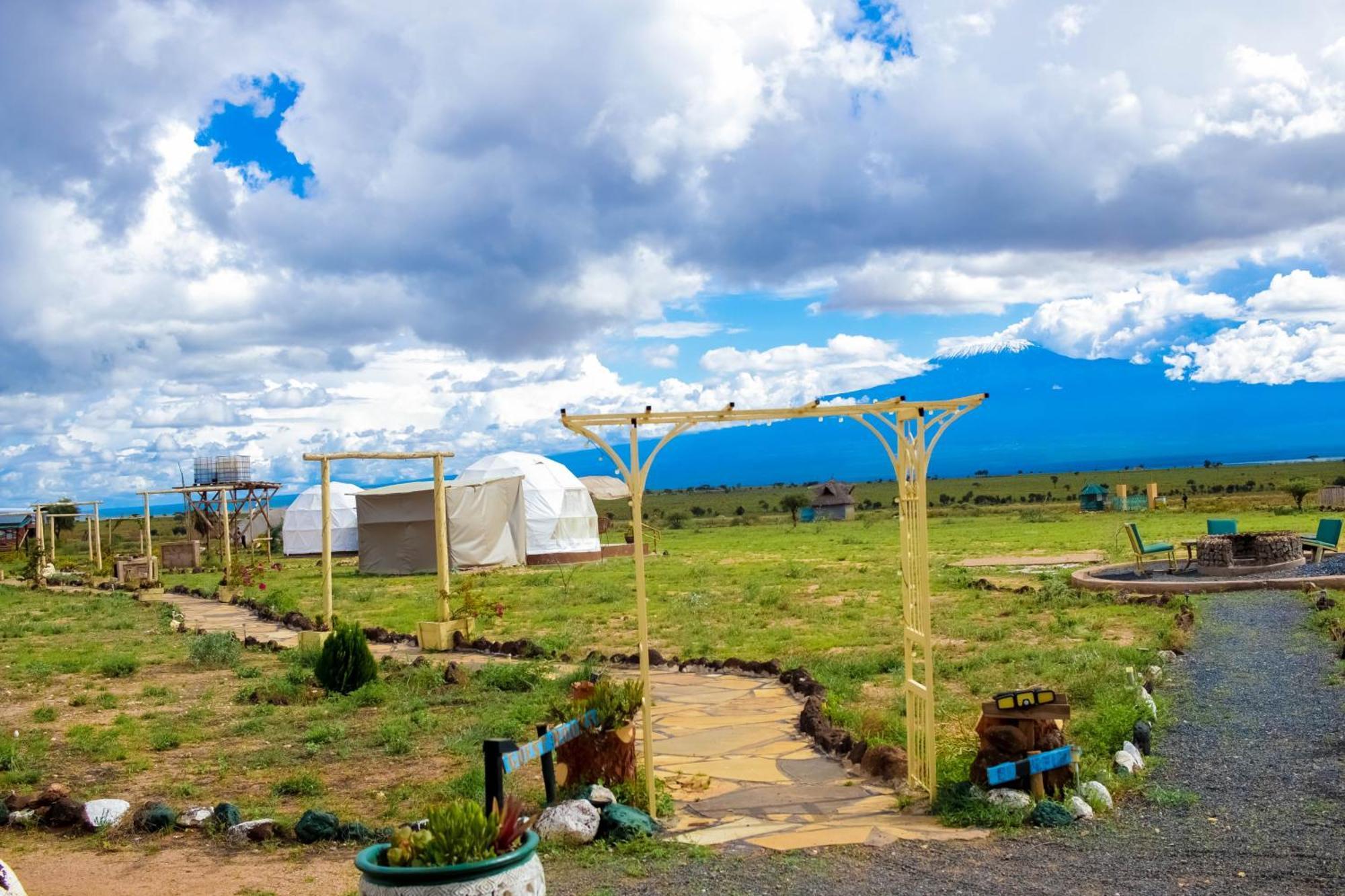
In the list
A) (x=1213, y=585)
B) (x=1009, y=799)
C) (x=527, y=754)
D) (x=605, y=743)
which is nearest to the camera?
(x=527, y=754)

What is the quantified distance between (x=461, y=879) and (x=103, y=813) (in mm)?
4194

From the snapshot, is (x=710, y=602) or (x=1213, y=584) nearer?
(x=1213, y=584)

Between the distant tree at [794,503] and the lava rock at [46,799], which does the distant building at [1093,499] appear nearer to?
the distant tree at [794,503]

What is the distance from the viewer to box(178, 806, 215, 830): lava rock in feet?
23.3

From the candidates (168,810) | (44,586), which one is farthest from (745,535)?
(168,810)

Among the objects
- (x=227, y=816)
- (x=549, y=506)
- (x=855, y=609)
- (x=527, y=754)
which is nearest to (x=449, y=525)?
(x=549, y=506)

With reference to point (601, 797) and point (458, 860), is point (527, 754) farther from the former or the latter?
point (458, 860)

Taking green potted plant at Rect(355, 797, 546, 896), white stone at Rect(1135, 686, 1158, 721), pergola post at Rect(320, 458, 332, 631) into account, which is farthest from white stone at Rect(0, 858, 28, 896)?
pergola post at Rect(320, 458, 332, 631)

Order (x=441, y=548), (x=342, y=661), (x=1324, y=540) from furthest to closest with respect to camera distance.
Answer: (x=1324, y=540)
(x=441, y=548)
(x=342, y=661)

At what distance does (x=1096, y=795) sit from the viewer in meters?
6.76

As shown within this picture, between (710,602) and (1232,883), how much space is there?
47.4 feet

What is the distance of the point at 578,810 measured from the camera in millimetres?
6531

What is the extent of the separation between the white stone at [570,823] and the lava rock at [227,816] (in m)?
1.89

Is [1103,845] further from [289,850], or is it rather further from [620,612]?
[620,612]
